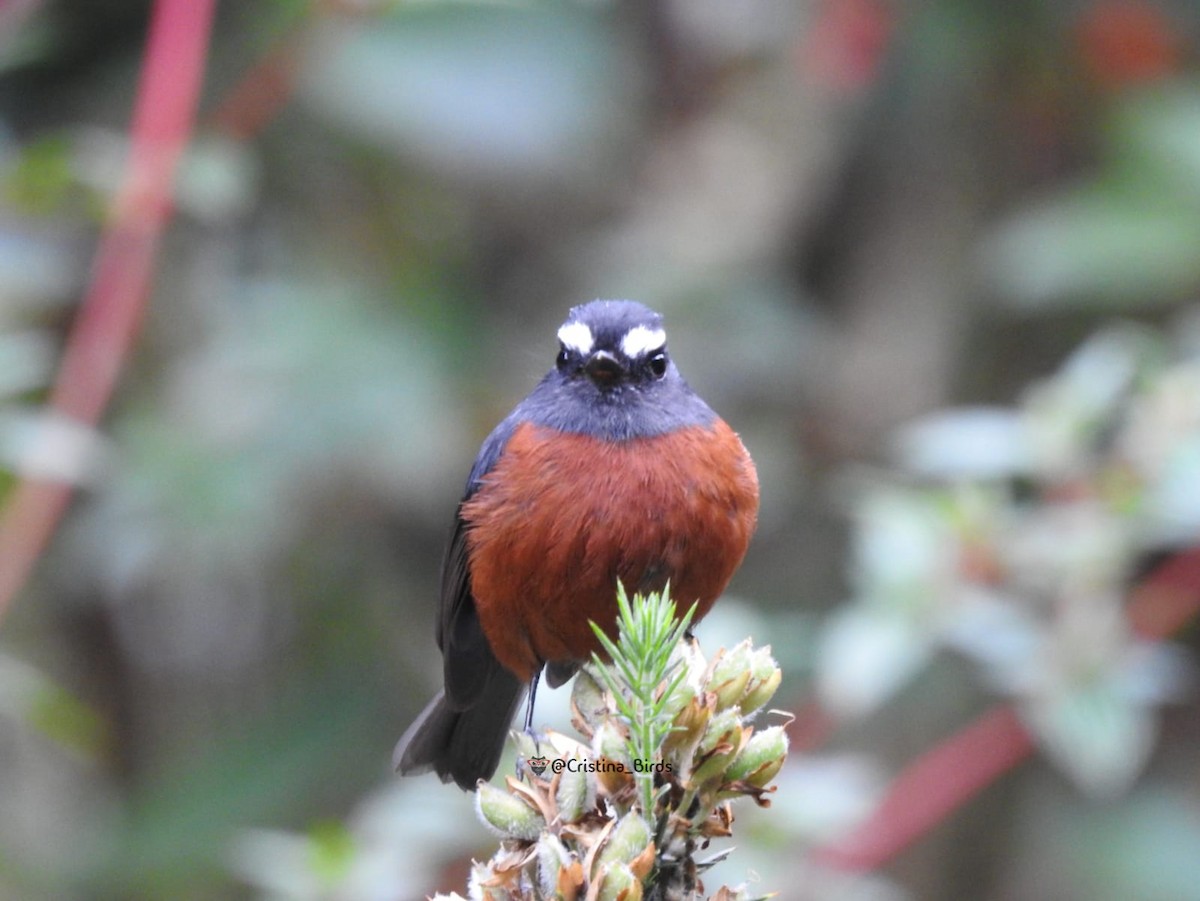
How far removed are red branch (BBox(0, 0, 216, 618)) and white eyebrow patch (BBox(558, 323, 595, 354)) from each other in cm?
112

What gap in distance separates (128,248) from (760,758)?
259 cm

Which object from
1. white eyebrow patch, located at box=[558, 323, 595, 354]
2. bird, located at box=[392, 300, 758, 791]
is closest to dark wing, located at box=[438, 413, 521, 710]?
bird, located at box=[392, 300, 758, 791]

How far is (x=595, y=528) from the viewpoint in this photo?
3.42 meters

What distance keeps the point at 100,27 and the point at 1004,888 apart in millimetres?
5555

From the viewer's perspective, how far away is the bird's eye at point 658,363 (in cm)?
385

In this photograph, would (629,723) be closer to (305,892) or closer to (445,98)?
(305,892)

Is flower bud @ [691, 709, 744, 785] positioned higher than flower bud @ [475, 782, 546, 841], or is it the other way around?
flower bud @ [691, 709, 744, 785]

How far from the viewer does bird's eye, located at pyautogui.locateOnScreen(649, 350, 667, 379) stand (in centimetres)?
385

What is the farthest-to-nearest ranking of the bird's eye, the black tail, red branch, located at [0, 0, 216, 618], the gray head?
the black tail < the bird's eye < the gray head < red branch, located at [0, 0, 216, 618]

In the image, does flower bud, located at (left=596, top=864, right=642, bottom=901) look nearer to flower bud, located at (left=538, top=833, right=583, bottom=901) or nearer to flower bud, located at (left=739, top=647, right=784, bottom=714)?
flower bud, located at (left=538, top=833, right=583, bottom=901)

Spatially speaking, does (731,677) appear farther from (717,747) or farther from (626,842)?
(626,842)

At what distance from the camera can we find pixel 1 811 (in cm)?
691

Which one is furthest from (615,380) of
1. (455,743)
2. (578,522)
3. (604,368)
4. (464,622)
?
(455,743)

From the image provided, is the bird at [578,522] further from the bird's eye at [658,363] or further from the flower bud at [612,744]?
the flower bud at [612,744]
